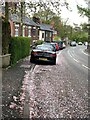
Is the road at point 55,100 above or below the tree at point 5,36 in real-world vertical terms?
below

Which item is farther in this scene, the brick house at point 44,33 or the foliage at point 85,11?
the brick house at point 44,33

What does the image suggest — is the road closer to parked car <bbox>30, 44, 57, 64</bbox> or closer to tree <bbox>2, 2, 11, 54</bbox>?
tree <bbox>2, 2, 11, 54</bbox>

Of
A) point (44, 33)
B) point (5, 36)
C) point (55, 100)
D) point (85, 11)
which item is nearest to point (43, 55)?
point (5, 36)

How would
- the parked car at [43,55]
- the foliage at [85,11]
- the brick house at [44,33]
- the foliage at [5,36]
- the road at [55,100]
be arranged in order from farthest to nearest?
1. the brick house at [44,33]
2. the foliage at [85,11]
3. the parked car at [43,55]
4. the foliage at [5,36]
5. the road at [55,100]

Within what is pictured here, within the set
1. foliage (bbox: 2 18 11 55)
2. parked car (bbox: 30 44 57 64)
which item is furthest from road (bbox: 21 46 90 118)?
parked car (bbox: 30 44 57 64)

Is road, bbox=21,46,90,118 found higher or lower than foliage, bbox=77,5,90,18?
lower

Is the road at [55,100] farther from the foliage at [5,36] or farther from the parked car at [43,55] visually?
the parked car at [43,55]

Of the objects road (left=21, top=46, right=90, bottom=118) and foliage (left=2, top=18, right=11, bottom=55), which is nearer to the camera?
road (left=21, top=46, right=90, bottom=118)

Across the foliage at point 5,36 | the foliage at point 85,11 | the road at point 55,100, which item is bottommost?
the road at point 55,100

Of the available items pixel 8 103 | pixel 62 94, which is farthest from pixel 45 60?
pixel 8 103

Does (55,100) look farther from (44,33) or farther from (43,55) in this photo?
(44,33)

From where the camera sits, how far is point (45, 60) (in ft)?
81.8

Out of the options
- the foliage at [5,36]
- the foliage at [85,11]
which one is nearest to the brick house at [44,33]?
the foliage at [85,11]

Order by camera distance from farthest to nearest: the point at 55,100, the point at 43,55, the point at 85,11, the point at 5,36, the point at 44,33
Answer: the point at 44,33 < the point at 85,11 < the point at 43,55 < the point at 5,36 < the point at 55,100
